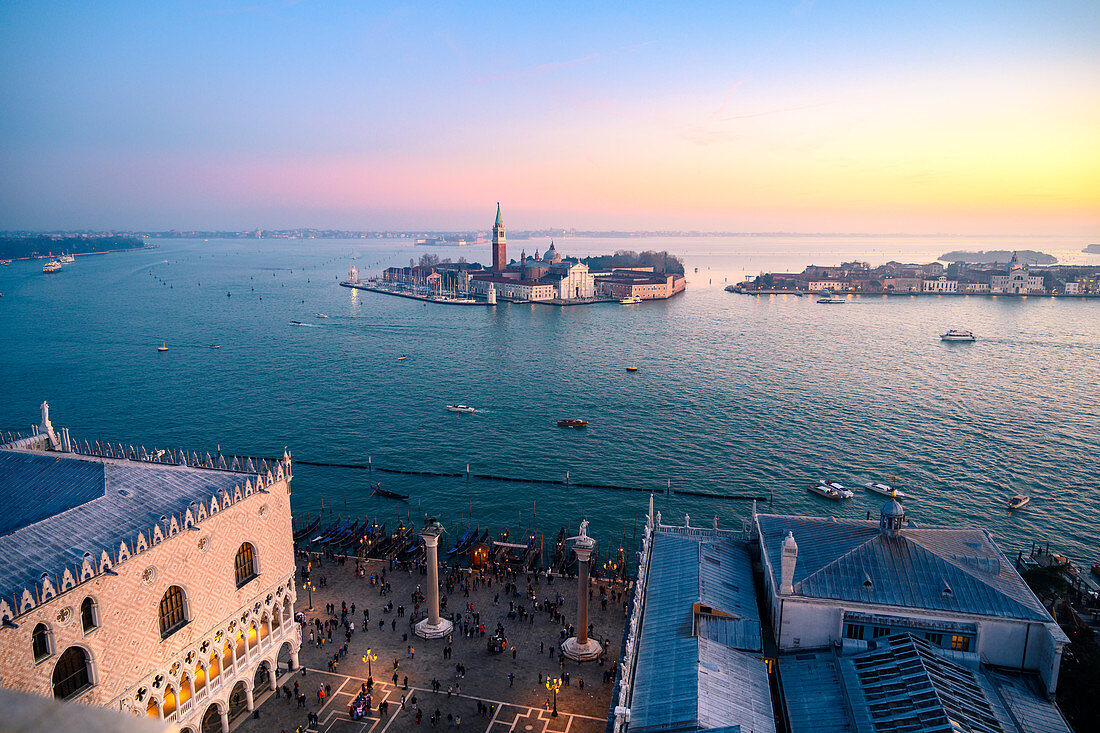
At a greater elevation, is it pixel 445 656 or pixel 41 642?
pixel 41 642

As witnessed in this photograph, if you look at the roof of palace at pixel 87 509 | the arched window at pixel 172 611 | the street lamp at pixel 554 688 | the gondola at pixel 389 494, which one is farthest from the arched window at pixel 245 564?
the gondola at pixel 389 494

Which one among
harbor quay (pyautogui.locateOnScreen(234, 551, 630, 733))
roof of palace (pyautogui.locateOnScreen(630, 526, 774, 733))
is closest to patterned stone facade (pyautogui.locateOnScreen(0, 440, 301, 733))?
harbor quay (pyautogui.locateOnScreen(234, 551, 630, 733))

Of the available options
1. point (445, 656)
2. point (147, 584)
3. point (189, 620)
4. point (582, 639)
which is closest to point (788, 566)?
point (582, 639)

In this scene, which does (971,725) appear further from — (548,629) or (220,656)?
(220,656)

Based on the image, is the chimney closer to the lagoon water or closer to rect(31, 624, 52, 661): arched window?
the lagoon water

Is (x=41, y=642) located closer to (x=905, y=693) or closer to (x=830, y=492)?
(x=905, y=693)

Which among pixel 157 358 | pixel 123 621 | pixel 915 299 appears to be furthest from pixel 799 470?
pixel 915 299
